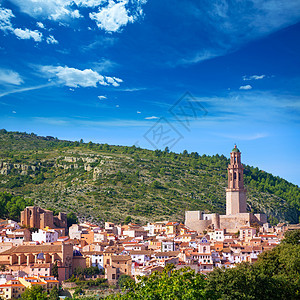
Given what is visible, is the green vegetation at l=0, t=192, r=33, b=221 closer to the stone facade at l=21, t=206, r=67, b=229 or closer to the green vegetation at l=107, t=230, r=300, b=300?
the stone facade at l=21, t=206, r=67, b=229

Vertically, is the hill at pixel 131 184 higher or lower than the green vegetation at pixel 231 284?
higher

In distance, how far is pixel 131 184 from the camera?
289 feet

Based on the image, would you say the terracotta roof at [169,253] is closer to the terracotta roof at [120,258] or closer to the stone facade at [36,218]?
the terracotta roof at [120,258]

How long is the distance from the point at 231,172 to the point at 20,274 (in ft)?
100

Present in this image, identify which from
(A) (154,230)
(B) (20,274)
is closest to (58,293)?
(B) (20,274)

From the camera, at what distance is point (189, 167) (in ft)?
350

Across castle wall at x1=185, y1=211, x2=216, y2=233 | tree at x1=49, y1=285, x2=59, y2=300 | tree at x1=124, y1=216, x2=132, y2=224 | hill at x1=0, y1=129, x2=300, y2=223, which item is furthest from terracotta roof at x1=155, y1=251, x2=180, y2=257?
hill at x1=0, y1=129, x2=300, y2=223

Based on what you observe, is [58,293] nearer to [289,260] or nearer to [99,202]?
[289,260]

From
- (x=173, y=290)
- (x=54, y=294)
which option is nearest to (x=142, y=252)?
(x=54, y=294)

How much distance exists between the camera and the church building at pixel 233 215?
57.1 meters

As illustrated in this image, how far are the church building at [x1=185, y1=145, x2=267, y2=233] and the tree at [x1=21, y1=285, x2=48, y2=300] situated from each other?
24629 millimetres

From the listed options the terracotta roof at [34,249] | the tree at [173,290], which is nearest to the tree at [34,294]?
the terracotta roof at [34,249]

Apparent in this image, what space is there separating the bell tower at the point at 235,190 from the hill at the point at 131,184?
12.1 meters

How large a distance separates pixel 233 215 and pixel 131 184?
108ft
